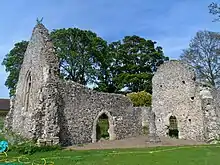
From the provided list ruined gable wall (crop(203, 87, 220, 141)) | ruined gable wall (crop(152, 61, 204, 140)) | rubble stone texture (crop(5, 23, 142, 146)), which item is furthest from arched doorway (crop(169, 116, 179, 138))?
rubble stone texture (crop(5, 23, 142, 146))

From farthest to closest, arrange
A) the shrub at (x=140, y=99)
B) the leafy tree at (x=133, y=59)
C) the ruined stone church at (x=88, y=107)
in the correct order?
1. the leafy tree at (x=133, y=59)
2. the shrub at (x=140, y=99)
3. the ruined stone church at (x=88, y=107)

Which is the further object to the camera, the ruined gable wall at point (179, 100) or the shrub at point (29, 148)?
the ruined gable wall at point (179, 100)

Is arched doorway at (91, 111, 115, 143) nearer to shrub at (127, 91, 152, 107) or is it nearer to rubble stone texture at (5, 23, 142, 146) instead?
rubble stone texture at (5, 23, 142, 146)

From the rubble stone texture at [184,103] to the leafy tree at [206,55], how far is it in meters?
11.4

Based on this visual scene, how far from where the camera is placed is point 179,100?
22312 millimetres

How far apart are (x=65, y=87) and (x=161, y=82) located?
9571mm

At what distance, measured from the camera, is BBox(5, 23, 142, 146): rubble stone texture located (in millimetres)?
14812

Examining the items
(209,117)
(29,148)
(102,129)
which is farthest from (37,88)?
(209,117)

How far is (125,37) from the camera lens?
140 ft

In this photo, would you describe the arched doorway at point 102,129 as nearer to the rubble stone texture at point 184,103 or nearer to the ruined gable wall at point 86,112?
the ruined gable wall at point 86,112

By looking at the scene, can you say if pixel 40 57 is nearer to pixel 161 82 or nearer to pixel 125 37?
pixel 161 82

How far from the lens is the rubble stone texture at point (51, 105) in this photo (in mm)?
14812

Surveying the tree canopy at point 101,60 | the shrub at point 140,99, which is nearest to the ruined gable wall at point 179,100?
the shrub at point 140,99

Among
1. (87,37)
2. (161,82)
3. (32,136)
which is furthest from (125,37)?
(32,136)
